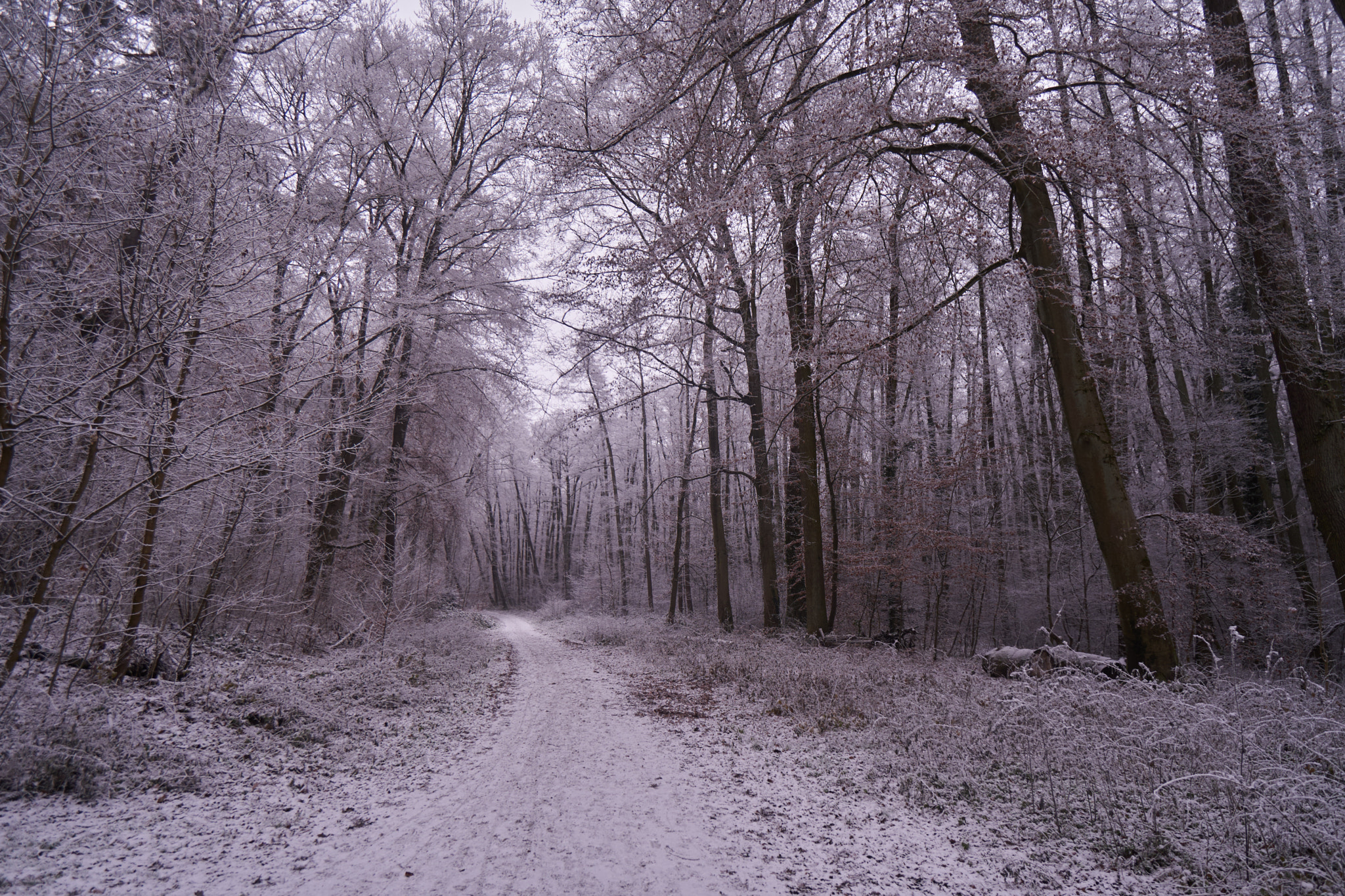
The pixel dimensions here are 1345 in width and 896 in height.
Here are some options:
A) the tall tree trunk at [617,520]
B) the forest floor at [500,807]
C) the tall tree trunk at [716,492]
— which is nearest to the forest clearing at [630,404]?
the forest floor at [500,807]

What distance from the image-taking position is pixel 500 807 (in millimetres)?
3693

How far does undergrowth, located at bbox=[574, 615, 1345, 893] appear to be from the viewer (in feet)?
8.92

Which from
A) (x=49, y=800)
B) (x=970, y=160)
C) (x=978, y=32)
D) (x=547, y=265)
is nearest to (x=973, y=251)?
(x=970, y=160)

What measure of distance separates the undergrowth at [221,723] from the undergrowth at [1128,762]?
3782 millimetres

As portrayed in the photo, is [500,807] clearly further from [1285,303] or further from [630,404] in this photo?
[630,404]

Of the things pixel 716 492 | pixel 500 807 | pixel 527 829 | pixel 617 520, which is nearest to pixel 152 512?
pixel 500 807

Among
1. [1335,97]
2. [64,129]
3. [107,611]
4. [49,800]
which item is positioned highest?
[1335,97]

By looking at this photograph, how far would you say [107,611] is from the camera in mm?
5016

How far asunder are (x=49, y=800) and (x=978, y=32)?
10.3m

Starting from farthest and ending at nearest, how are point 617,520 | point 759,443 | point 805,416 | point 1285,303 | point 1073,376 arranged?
point 617,520 → point 759,443 → point 805,416 → point 1073,376 → point 1285,303

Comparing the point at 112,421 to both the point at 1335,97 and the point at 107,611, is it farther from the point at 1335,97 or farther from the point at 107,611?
the point at 1335,97

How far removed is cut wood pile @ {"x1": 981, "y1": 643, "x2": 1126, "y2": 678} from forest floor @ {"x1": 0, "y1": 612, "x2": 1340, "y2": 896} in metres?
0.92

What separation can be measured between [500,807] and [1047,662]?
7105 mm

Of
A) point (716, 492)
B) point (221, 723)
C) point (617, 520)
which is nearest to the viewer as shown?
point (221, 723)
